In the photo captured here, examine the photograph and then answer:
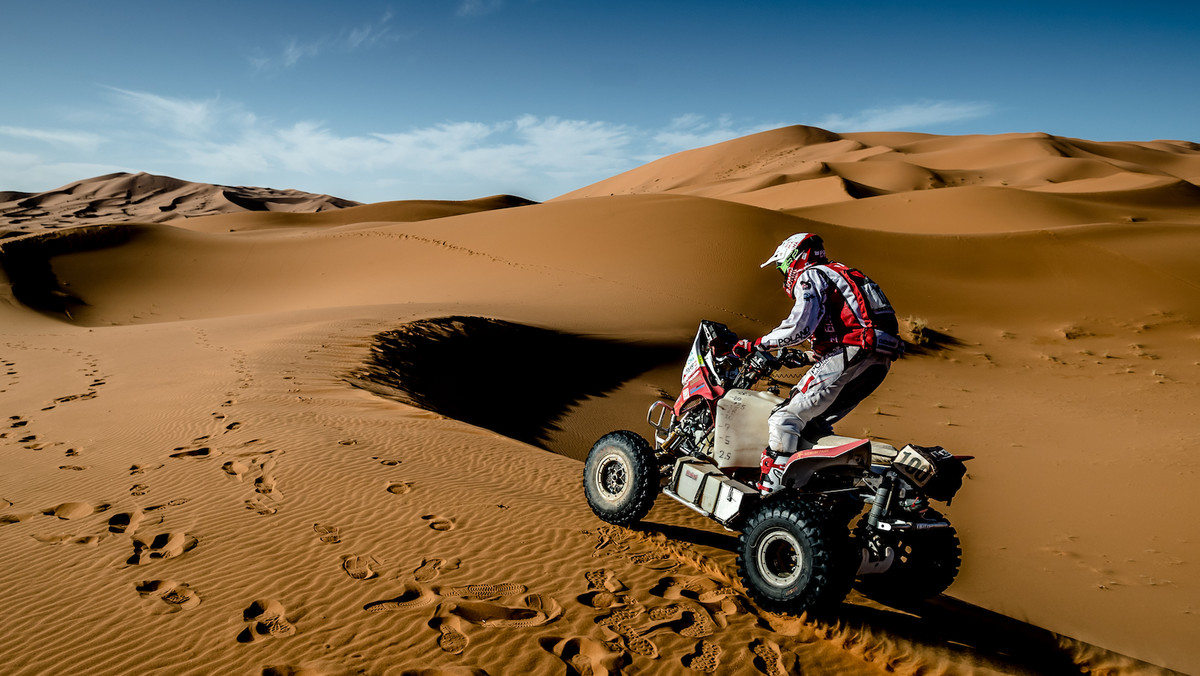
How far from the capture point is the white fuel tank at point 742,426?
14.3 ft

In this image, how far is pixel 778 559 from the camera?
385 centimetres

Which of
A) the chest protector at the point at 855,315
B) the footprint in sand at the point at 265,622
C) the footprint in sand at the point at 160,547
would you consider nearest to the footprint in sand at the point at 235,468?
the footprint in sand at the point at 160,547

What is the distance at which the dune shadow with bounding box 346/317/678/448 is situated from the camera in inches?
424

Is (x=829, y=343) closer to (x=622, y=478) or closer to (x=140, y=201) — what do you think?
(x=622, y=478)

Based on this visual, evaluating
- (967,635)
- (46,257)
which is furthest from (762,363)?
(46,257)

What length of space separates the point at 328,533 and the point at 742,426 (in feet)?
9.62

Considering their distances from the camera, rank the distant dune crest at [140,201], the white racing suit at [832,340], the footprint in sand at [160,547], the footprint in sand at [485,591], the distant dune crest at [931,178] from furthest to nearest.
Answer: the distant dune crest at [140,201]
the distant dune crest at [931,178]
the footprint in sand at [160,547]
the white racing suit at [832,340]
the footprint in sand at [485,591]

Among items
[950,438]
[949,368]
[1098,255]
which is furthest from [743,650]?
[1098,255]

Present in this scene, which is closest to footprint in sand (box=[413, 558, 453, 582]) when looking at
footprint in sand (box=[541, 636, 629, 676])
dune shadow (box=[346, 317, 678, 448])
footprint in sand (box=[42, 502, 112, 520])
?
footprint in sand (box=[541, 636, 629, 676])

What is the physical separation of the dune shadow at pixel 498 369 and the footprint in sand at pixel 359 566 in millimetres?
5192

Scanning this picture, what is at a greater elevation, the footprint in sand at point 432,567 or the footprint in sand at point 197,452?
the footprint in sand at point 432,567

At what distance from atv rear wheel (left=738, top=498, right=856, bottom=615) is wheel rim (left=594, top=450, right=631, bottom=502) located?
4.28 ft

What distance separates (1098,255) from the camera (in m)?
23.1

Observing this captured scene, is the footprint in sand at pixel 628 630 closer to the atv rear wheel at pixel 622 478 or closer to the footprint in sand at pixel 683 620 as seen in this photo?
the footprint in sand at pixel 683 620
